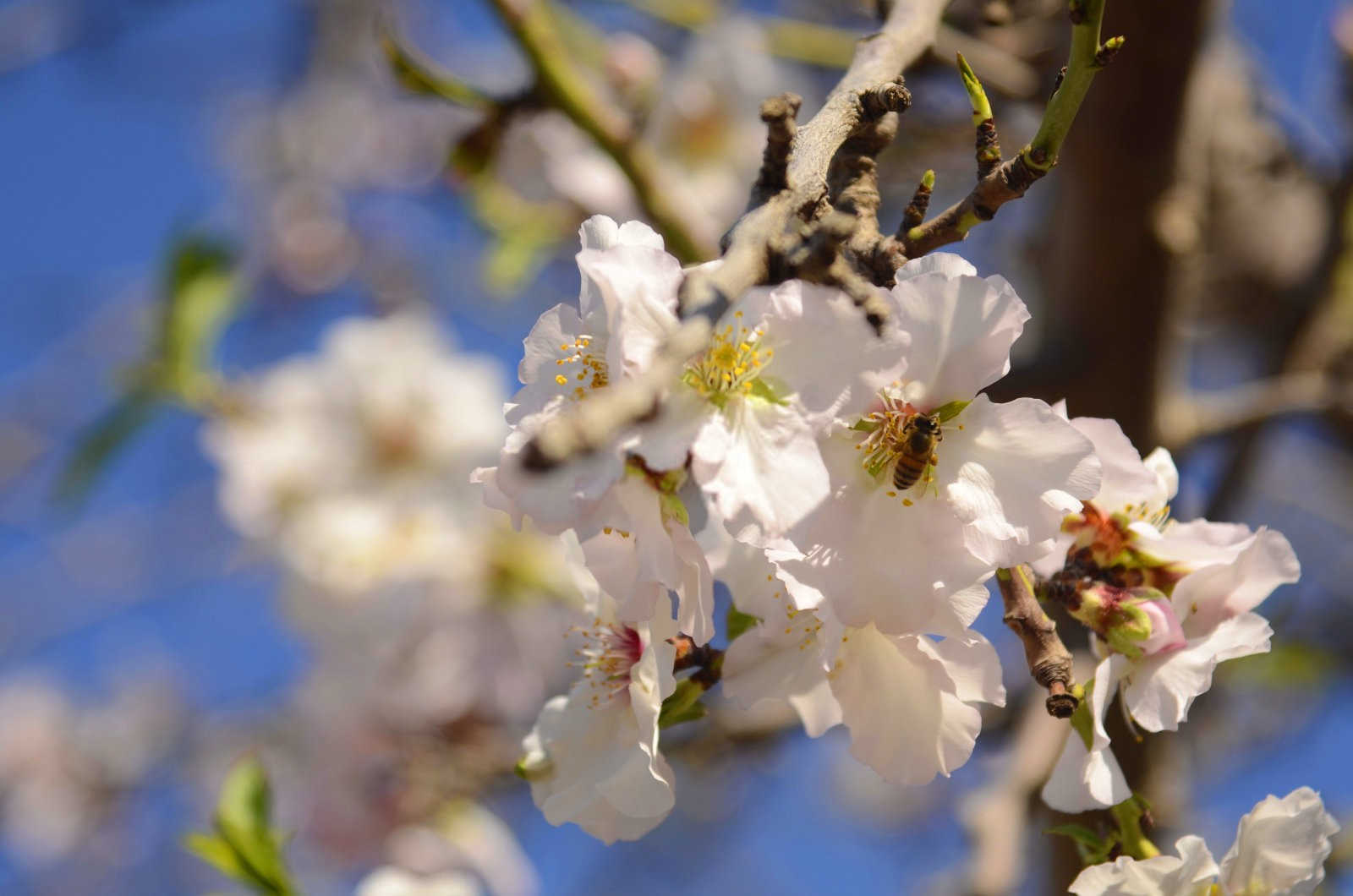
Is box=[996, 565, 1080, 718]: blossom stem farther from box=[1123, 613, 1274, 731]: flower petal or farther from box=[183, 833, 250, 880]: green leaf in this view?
box=[183, 833, 250, 880]: green leaf

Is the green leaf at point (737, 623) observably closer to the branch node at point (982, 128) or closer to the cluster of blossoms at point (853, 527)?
the cluster of blossoms at point (853, 527)

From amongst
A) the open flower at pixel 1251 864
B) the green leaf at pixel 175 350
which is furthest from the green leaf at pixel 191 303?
the open flower at pixel 1251 864

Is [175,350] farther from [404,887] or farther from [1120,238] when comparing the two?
[1120,238]

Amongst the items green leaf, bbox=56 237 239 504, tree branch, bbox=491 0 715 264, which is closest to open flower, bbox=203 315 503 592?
green leaf, bbox=56 237 239 504

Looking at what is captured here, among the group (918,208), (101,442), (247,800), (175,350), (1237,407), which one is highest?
(918,208)

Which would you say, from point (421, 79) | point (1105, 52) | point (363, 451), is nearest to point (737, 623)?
point (1105, 52)

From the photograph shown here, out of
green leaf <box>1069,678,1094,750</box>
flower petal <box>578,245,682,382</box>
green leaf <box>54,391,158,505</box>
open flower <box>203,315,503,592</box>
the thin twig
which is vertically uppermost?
flower petal <box>578,245,682,382</box>
